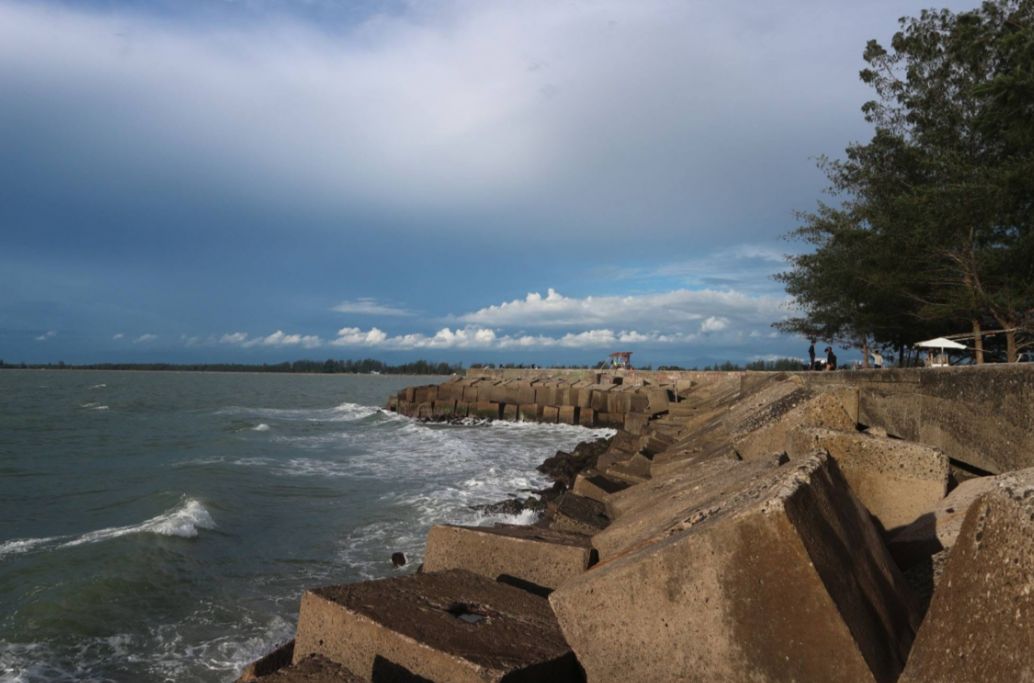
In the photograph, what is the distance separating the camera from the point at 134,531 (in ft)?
27.8

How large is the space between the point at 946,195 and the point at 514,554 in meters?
16.1

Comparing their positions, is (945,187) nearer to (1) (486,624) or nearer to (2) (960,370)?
(2) (960,370)

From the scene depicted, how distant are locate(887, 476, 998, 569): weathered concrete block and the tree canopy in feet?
40.4

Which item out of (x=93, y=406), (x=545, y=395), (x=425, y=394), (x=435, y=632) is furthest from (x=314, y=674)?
(x=93, y=406)

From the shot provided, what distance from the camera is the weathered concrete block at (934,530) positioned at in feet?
9.44

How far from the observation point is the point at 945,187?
1639 cm

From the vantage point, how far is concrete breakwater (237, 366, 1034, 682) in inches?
70.8

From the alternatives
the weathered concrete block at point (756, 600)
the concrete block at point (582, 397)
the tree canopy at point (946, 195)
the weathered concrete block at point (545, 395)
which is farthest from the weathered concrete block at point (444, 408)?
the weathered concrete block at point (756, 600)

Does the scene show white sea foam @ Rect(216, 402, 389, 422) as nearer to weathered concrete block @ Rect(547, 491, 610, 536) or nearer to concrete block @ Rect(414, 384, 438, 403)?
concrete block @ Rect(414, 384, 438, 403)

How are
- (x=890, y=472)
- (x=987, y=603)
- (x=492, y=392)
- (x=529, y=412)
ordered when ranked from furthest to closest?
(x=492, y=392)
(x=529, y=412)
(x=890, y=472)
(x=987, y=603)

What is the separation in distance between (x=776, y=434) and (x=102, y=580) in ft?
19.5

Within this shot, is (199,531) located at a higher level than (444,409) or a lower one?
lower

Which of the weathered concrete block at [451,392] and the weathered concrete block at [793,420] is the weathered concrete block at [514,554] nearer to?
the weathered concrete block at [793,420]

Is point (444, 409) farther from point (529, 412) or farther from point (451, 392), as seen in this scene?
point (529, 412)
